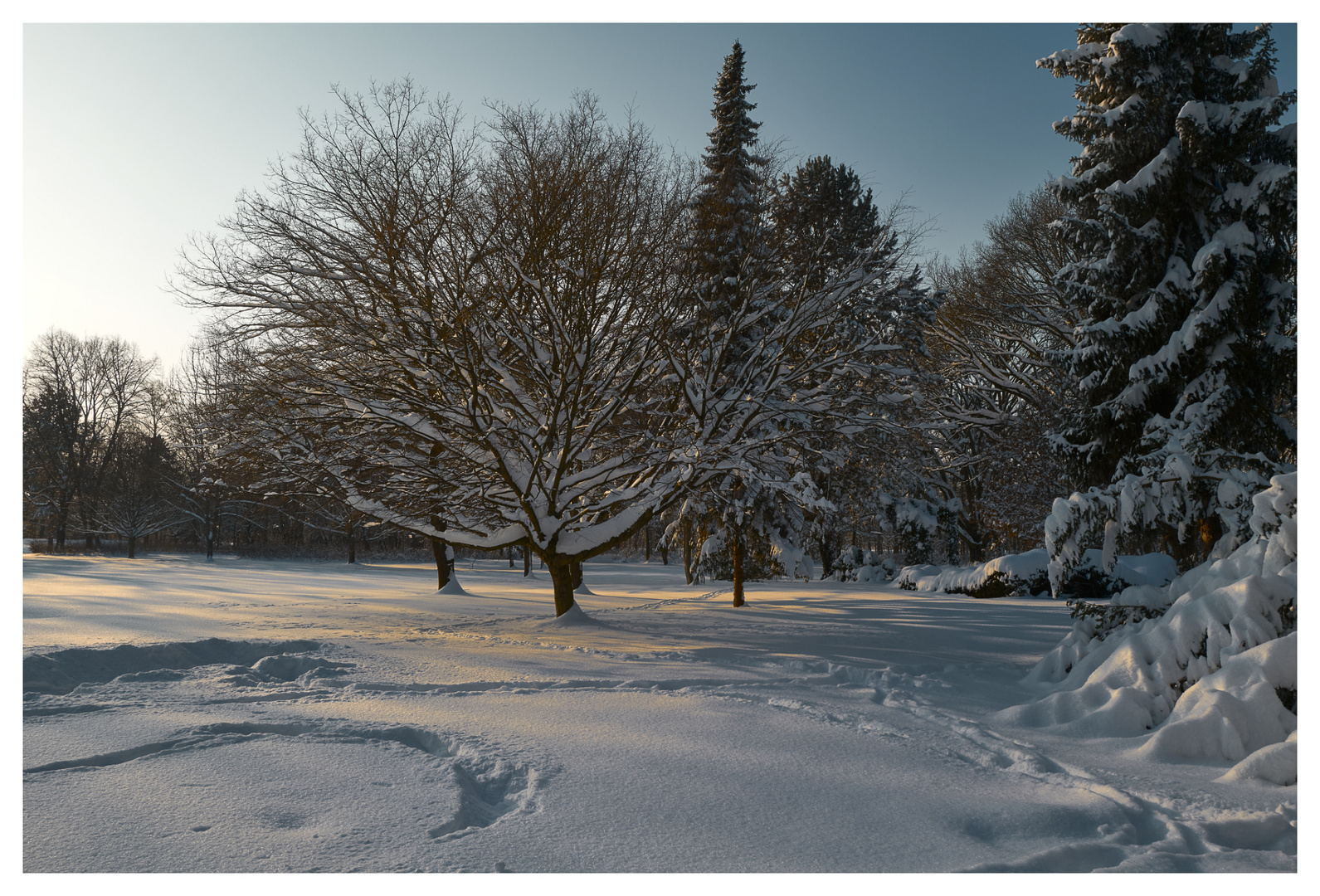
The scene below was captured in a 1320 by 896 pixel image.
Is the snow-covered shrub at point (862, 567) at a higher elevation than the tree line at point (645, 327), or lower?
lower

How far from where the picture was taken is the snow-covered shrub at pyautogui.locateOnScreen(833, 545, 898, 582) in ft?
83.3

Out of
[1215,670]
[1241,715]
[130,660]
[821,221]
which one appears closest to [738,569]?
[821,221]

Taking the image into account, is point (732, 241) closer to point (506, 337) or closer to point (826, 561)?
point (506, 337)

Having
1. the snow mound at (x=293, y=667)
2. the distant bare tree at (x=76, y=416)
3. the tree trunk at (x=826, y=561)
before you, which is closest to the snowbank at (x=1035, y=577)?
the tree trunk at (x=826, y=561)

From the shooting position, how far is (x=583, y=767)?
171 inches

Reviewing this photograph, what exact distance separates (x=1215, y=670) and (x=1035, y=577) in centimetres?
1321

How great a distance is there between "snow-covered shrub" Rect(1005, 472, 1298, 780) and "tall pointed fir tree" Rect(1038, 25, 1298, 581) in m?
4.39

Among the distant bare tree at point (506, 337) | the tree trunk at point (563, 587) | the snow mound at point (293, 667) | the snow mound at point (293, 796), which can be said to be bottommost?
the snow mound at point (293, 667)

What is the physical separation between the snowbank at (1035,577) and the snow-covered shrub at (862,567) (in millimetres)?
3863

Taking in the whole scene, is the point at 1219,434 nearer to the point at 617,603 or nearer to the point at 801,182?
the point at 617,603

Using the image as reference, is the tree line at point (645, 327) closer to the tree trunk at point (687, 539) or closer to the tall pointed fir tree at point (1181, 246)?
the tall pointed fir tree at point (1181, 246)

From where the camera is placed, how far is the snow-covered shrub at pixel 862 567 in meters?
25.4

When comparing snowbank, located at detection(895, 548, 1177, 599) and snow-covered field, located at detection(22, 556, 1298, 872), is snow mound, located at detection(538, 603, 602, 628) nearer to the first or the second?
snow-covered field, located at detection(22, 556, 1298, 872)

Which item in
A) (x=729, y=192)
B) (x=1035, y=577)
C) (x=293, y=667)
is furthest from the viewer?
(x=729, y=192)
